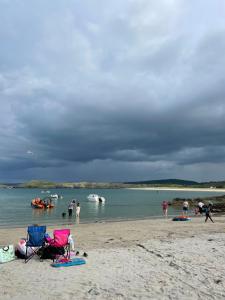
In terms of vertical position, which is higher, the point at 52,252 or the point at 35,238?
the point at 35,238

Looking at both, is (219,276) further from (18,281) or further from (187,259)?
(18,281)

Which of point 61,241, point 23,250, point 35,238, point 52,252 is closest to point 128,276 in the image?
point 61,241

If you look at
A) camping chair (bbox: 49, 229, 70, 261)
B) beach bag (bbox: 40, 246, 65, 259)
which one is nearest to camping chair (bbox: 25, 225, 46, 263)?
beach bag (bbox: 40, 246, 65, 259)

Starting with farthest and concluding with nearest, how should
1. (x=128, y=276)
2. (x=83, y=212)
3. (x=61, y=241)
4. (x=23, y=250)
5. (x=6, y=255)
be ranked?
(x=83, y=212) → (x=23, y=250) → (x=61, y=241) → (x=6, y=255) → (x=128, y=276)

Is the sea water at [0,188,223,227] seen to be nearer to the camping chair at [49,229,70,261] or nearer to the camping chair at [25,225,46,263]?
the camping chair at [25,225,46,263]

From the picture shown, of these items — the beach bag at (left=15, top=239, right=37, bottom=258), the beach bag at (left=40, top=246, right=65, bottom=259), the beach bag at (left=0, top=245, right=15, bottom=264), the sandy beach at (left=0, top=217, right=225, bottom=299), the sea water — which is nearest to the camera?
the sandy beach at (left=0, top=217, right=225, bottom=299)

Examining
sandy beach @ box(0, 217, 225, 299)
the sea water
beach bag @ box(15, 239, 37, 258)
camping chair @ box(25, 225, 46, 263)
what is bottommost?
the sea water

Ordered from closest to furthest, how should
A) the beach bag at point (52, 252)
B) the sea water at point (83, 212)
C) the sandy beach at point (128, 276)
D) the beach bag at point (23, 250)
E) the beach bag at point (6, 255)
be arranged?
the sandy beach at point (128, 276)
the beach bag at point (6, 255)
the beach bag at point (52, 252)
the beach bag at point (23, 250)
the sea water at point (83, 212)

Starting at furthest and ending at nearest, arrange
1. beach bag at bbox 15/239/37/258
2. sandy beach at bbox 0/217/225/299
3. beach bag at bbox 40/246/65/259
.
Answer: beach bag at bbox 15/239/37/258, beach bag at bbox 40/246/65/259, sandy beach at bbox 0/217/225/299

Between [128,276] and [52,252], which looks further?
[52,252]

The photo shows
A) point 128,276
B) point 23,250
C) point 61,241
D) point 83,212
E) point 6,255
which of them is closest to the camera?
point 128,276

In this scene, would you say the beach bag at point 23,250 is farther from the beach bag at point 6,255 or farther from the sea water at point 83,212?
the sea water at point 83,212

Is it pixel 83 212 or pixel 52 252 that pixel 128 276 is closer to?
pixel 52 252

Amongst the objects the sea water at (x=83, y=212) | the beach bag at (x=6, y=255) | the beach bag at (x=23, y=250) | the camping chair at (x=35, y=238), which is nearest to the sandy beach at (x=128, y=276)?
the beach bag at (x=6, y=255)
